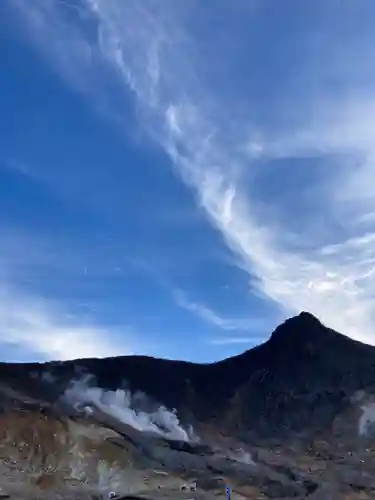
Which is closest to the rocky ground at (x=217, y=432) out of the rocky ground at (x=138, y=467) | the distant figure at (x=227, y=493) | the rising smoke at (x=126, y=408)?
the rocky ground at (x=138, y=467)

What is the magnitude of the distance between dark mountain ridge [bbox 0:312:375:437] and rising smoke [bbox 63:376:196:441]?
1963 millimetres

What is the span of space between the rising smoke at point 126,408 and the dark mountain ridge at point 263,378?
196 centimetres

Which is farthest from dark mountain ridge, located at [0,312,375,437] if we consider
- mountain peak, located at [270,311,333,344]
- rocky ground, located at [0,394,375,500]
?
rocky ground, located at [0,394,375,500]

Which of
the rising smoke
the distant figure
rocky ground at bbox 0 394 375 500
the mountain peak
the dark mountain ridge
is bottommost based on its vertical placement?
the distant figure

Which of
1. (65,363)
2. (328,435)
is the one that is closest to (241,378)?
(328,435)

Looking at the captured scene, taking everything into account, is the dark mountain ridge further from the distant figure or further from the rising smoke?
the distant figure

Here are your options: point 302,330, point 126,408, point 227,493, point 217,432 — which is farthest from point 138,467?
point 302,330

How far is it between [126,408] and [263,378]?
87.7 feet

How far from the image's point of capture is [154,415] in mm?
119188

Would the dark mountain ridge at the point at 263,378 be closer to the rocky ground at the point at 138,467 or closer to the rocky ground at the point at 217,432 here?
the rocky ground at the point at 217,432

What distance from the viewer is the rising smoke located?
112 metres

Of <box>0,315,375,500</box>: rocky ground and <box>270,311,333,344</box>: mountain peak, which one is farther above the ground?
<box>270,311,333,344</box>: mountain peak

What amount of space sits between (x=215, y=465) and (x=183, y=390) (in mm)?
33211

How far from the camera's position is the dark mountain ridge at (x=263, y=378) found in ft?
396
